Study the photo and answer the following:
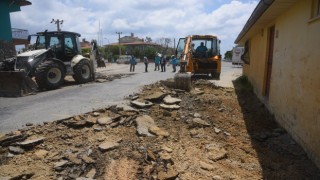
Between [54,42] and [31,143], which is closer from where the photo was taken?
[31,143]

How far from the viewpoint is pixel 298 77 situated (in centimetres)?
526

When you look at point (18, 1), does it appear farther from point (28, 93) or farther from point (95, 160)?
point (95, 160)

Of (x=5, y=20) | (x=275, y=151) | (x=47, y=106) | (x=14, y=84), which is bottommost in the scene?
(x=275, y=151)

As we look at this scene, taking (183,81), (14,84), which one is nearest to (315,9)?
(183,81)

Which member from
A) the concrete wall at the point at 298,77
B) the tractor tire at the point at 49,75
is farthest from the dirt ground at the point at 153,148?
the tractor tire at the point at 49,75

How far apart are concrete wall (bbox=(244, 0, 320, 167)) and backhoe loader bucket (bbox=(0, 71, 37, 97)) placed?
27.8ft

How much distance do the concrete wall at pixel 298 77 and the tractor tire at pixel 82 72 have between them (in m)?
9.07

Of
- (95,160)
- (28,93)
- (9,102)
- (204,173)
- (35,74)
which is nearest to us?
(204,173)

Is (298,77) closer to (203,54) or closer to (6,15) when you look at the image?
(203,54)

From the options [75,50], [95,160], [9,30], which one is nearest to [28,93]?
[75,50]

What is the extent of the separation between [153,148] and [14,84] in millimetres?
7579

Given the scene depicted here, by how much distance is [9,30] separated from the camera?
67.2 ft

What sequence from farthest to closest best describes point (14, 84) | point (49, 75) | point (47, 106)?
point (49, 75) → point (14, 84) → point (47, 106)

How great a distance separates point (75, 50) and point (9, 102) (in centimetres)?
545
